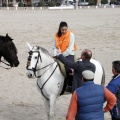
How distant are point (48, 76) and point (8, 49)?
1231 mm

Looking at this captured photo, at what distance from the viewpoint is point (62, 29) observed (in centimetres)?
727

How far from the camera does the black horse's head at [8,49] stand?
7.97 meters

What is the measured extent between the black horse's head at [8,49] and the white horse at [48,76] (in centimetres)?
94

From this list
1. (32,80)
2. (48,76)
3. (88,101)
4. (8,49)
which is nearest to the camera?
(88,101)

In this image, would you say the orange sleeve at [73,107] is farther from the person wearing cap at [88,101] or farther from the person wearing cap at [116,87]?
the person wearing cap at [116,87]

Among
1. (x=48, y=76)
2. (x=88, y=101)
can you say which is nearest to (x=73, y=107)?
(x=88, y=101)

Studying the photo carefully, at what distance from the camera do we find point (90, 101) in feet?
15.0

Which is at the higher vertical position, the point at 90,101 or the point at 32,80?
the point at 90,101

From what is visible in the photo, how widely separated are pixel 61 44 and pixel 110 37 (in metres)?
15.5

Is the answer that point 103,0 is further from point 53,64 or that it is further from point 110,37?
point 53,64

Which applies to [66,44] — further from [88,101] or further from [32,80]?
[32,80]

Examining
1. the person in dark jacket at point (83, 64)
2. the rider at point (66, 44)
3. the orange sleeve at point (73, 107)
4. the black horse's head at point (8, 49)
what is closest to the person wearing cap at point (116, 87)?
the person in dark jacket at point (83, 64)

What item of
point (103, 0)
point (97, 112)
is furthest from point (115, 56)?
point (103, 0)

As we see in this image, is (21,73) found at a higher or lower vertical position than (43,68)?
lower
